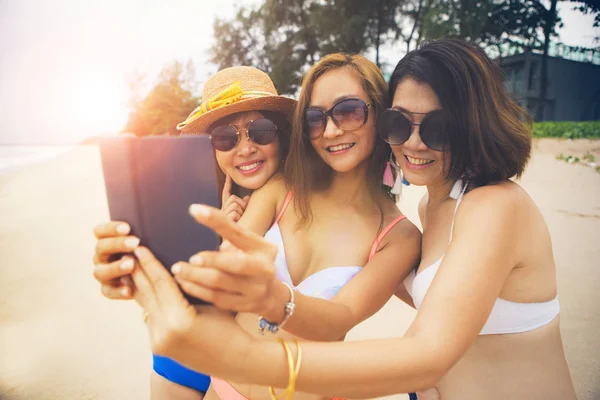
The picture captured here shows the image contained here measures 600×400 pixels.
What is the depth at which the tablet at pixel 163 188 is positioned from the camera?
0.90m

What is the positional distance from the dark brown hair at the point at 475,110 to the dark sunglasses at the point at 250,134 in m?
0.87

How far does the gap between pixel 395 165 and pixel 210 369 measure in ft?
5.00

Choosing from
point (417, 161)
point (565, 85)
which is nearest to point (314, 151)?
point (417, 161)

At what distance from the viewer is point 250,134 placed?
2.14m

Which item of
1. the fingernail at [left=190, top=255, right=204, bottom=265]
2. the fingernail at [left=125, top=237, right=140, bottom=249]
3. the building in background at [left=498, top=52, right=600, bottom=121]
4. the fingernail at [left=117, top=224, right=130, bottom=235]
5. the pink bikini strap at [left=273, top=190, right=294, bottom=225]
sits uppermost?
the building in background at [left=498, top=52, right=600, bottom=121]

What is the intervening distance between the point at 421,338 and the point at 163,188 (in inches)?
35.0

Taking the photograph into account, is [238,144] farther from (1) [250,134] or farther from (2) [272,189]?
(2) [272,189]

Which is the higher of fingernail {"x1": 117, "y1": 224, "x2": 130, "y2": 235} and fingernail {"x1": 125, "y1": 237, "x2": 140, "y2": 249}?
fingernail {"x1": 117, "y1": 224, "x2": 130, "y2": 235}

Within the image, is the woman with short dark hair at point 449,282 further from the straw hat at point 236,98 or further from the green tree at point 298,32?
the green tree at point 298,32

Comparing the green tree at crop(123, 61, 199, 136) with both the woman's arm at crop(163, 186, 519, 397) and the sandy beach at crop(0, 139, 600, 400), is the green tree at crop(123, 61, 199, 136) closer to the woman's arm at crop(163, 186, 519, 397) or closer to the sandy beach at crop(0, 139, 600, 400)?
the sandy beach at crop(0, 139, 600, 400)

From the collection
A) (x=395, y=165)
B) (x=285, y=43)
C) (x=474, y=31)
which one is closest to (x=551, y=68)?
(x=474, y=31)

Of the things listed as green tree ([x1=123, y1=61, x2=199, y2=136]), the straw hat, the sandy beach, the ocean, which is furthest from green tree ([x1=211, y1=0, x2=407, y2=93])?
the straw hat

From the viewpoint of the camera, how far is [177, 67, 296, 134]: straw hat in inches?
84.2

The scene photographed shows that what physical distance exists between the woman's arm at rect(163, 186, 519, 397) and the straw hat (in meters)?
1.28
